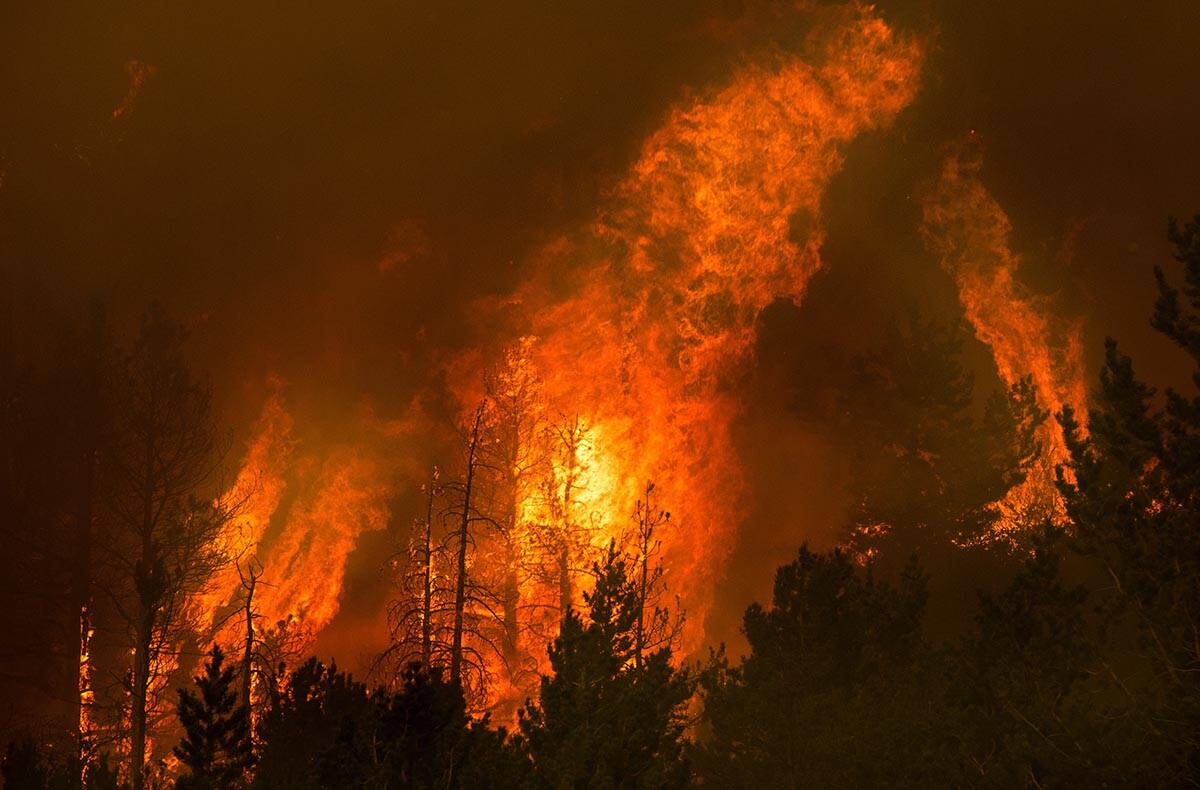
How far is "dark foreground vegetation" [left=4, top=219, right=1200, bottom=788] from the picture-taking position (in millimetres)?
13711

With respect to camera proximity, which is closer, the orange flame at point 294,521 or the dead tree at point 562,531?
the dead tree at point 562,531

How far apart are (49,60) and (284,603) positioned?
2523 cm

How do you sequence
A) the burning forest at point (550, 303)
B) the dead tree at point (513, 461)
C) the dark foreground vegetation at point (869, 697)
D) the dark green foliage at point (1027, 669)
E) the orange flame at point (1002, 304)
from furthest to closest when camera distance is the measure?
1. the orange flame at point (1002, 304)
2. the dead tree at point (513, 461)
3. the burning forest at point (550, 303)
4. the dark green foliage at point (1027, 669)
5. the dark foreground vegetation at point (869, 697)

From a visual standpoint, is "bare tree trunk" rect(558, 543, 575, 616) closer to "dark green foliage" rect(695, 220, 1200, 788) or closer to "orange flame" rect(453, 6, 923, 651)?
"orange flame" rect(453, 6, 923, 651)

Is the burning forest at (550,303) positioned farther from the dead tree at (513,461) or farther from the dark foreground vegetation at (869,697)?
the dark foreground vegetation at (869,697)

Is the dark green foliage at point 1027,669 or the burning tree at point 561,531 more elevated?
the burning tree at point 561,531

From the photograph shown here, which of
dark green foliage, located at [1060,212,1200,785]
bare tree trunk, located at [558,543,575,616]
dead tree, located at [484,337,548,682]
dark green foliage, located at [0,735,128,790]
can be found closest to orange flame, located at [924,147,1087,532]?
bare tree trunk, located at [558,543,575,616]

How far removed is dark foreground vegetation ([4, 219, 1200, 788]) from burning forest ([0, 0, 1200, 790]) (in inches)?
450

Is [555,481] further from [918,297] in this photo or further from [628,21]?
[628,21]

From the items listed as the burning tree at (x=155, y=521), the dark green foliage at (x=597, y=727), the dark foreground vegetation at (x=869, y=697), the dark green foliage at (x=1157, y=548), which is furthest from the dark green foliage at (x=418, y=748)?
the dark green foliage at (x=1157, y=548)

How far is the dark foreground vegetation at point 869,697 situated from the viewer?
13.7 m

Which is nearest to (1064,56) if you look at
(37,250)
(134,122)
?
(134,122)

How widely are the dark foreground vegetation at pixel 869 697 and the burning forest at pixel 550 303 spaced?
11.4 metres

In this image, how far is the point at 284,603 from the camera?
→ 122 ft
